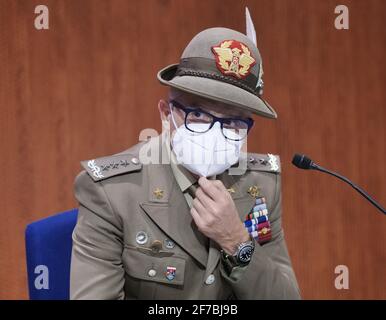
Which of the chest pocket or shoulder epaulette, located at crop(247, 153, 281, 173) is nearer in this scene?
the chest pocket

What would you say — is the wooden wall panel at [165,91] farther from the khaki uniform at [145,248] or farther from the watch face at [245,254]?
the watch face at [245,254]

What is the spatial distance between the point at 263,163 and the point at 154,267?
1.44 feet

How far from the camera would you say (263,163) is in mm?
1437

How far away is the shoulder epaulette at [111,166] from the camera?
1213 millimetres

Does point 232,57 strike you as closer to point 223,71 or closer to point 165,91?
point 223,71

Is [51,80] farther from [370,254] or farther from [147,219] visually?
[370,254]

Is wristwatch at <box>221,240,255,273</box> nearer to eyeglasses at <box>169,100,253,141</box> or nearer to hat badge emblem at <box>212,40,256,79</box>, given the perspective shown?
eyeglasses at <box>169,100,253,141</box>

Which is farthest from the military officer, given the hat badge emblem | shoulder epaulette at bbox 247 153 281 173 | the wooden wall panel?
the wooden wall panel

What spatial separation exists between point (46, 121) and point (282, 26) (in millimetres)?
1090

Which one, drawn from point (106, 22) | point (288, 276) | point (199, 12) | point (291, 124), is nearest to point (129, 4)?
point (106, 22)

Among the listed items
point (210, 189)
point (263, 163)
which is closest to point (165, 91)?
point (263, 163)

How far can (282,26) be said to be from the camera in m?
2.27

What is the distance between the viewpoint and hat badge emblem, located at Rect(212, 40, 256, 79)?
1164 mm

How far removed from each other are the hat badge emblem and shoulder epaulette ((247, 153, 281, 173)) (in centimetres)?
32
